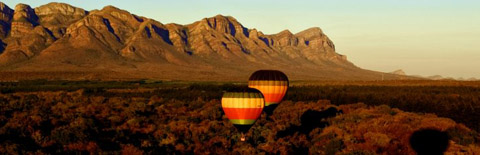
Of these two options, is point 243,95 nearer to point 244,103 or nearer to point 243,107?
point 244,103

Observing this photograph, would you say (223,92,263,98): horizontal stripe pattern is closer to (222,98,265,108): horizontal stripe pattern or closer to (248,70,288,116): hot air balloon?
(222,98,265,108): horizontal stripe pattern

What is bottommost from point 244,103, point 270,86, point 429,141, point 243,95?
point 429,141

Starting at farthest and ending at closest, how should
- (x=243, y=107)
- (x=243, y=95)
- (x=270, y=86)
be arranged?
1. (x=270, y=86)
2. (x=243, y=95)
3. (x=243, y=107)

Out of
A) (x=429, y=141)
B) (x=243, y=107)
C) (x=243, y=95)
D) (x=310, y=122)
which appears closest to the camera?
(x=243, y=107)

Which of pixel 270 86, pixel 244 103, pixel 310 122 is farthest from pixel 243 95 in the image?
pixel 310 122

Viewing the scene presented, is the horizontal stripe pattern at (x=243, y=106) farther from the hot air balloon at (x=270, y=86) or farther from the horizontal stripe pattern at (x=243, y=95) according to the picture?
the hot air balloon at (x=270, y=86)

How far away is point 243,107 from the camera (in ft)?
90.7

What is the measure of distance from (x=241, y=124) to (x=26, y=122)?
56.1 ft

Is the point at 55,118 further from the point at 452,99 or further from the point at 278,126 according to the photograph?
the point at 452,99

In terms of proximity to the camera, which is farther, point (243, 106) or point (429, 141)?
point (429, 141)

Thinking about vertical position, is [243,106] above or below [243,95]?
below

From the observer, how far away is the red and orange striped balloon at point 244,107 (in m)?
27.7

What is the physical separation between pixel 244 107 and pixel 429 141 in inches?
512

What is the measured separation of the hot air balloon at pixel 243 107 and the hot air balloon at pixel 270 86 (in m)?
8.87
